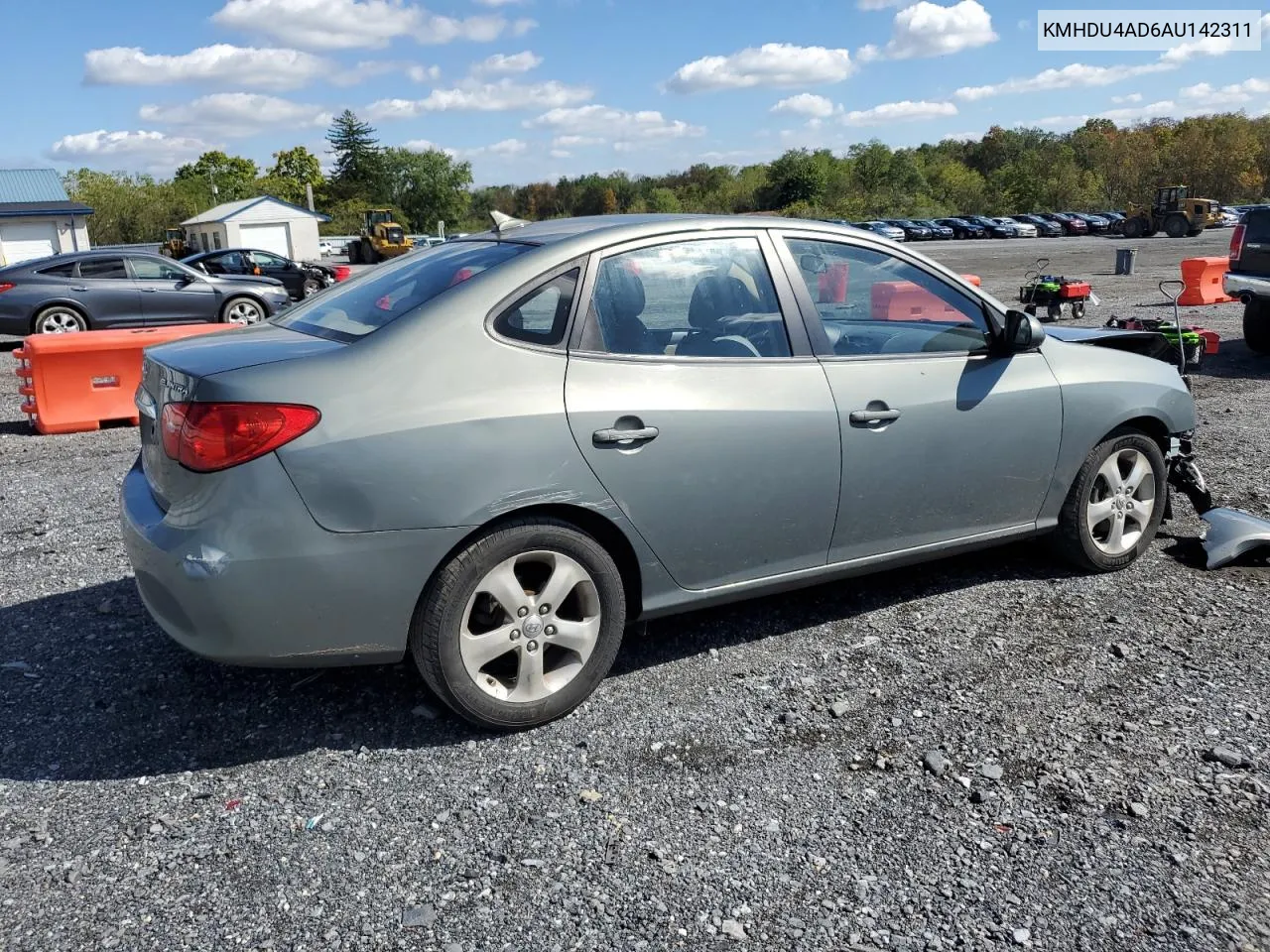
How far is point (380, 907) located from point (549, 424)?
1504 mm

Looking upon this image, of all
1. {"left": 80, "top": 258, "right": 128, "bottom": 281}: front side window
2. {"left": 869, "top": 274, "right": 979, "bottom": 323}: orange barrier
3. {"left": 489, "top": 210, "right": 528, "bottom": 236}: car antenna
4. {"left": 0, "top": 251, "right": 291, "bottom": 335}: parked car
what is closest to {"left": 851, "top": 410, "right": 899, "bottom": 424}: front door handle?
{"left": 869, "top": 274, "right": 979, "bottom": 323}: orange barrier

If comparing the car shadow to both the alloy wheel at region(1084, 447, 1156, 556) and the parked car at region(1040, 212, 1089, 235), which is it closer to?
the alloy wheel at region(1084, 447, 1156, 556)

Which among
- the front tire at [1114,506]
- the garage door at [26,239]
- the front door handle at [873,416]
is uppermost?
the garage door at [26,239]

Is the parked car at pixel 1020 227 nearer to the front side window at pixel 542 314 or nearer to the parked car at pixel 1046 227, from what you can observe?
the parked car at pixel 1046 227

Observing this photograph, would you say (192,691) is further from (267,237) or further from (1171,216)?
(267,237)

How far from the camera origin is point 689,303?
12.7 ft

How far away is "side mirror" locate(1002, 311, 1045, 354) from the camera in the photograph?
14.3 feet

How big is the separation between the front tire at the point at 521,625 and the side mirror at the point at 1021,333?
79.7 inches

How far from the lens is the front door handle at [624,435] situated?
3.46m

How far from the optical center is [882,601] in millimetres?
4703

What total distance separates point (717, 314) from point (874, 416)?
0.74 meters

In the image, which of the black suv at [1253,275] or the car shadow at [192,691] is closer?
the car shadow at [192,691]

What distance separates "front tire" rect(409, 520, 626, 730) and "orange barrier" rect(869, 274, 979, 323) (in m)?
1.73

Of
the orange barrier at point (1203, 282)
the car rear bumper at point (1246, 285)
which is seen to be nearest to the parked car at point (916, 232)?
the orange barrier at point (1203, 282)
